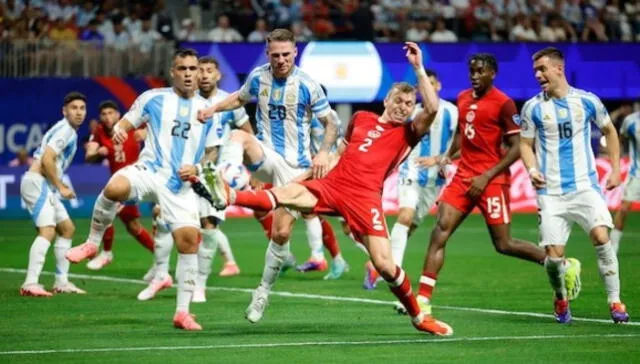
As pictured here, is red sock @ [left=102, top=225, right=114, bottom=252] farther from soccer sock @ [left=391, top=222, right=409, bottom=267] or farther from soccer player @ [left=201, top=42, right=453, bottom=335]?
soccer player @ [left=201, top=42, right=453, bottom=335]

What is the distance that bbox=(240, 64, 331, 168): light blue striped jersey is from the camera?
48.1 ft

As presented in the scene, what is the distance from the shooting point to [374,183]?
43.3ft

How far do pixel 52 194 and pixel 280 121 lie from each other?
390 centimetres

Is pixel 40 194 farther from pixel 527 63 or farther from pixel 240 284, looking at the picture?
pixel 527 63

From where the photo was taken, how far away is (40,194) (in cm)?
1745

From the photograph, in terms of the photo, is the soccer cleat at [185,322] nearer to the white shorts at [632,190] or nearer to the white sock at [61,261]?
the white sock at [61,261]

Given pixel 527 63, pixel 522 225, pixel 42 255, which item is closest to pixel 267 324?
pixel 42 255

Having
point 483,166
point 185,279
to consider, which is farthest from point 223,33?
point 185,279

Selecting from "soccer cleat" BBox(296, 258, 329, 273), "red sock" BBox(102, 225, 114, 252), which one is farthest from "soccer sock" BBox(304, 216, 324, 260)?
"red sock" BBox(102, 225, 114, 252)

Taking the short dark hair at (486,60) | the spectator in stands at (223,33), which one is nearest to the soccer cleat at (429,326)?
the short dark hair at (486,60)

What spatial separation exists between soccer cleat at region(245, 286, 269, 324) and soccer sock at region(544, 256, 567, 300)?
8.79 feet

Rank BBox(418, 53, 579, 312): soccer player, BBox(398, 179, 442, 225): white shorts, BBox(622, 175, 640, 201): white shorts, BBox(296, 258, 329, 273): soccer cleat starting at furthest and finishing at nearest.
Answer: BBox(622, 175, 640, 201): white shorts → BBox(296, 258, 329, 273): soccer cleat → BBox(398, 179, 442, 225): white shorts → BBox(418, 53, 579, 312): soccer player

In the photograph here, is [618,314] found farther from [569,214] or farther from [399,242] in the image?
[399,242]

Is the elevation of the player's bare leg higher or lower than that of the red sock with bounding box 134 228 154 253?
higher
